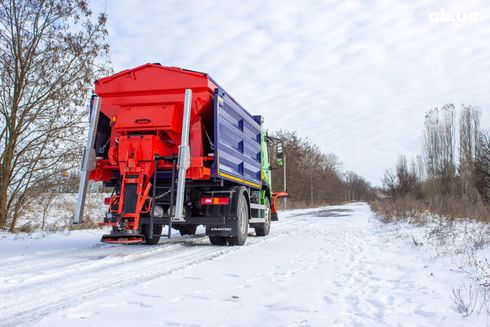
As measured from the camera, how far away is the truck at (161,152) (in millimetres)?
6906

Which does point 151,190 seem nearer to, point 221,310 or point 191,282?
point 191,282

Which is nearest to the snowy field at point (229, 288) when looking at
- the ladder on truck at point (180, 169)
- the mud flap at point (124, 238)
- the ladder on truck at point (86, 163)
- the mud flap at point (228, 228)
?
the mud flap at point (124, 238)

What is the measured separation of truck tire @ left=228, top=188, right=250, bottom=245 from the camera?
8.23 meters

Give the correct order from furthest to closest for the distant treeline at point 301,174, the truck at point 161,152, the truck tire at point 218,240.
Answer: the distant treeline at point 301,174 < the truck tire at point 218,240 < the truck at point 161,152

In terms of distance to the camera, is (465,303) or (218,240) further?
(218,240)

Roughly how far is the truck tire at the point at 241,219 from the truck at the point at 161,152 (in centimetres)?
3

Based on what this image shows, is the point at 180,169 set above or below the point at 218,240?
above

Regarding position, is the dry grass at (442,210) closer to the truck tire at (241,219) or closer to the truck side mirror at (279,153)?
the truck side mirror at (279,153)

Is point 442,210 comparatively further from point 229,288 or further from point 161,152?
point 229,288

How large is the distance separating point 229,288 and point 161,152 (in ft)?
12.2

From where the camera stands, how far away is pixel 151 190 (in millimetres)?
7418

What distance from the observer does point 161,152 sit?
7402 mm

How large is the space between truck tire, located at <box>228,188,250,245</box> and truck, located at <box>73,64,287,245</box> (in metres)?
0.03

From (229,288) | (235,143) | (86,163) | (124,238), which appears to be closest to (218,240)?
(235,143)
